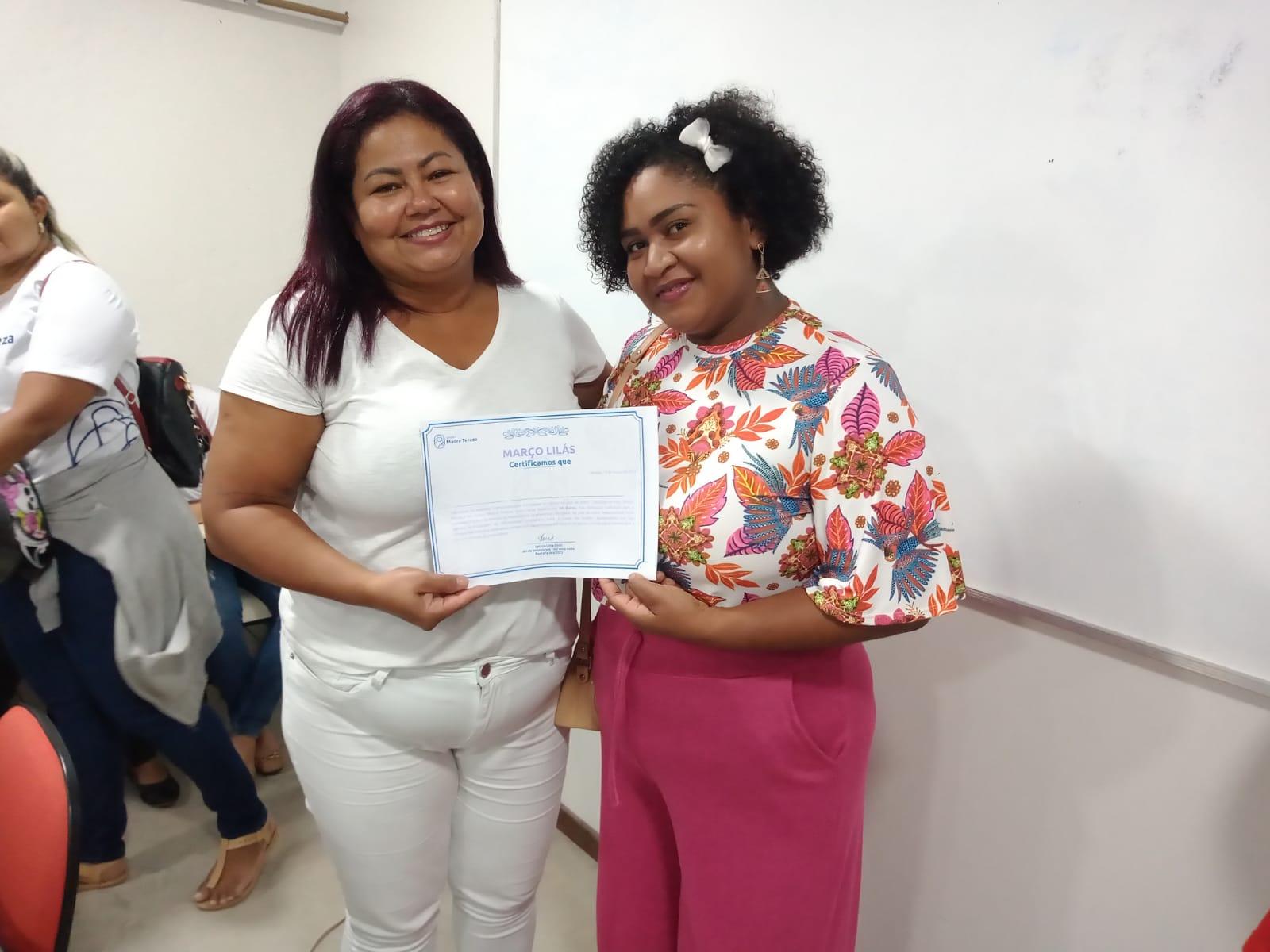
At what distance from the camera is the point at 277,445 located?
89cm

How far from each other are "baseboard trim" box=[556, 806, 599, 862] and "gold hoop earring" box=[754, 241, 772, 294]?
147 centimetres

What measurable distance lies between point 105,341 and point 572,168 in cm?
98

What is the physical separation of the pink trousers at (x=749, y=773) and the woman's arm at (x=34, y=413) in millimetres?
1074

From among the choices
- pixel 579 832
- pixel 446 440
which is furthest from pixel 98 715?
pixel 446 440

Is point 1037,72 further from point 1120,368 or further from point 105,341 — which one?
point 105,341

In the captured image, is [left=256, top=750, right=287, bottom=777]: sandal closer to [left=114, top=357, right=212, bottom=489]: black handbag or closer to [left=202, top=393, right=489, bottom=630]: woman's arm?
[left=114, top=357, right=212, bottom=489]: black handbag

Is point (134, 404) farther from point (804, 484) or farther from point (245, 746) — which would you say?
point (804, 484)

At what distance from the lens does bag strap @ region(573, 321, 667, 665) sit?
1039 millimetres

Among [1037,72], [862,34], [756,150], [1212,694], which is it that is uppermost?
[862,34]

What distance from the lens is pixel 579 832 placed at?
1961 mm

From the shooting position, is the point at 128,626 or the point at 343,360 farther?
the point at 128,626

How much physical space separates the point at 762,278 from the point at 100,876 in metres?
1.98

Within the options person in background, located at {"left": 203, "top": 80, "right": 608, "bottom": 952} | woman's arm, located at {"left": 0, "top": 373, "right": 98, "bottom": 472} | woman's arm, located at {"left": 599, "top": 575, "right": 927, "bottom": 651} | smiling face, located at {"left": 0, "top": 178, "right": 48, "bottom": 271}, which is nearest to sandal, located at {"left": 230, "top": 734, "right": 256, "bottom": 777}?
woman's arm, located at {"left": 0, "top": 373, "right": 98, "bottom": 472}

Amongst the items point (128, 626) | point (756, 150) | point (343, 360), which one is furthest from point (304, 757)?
point (756, 150)
